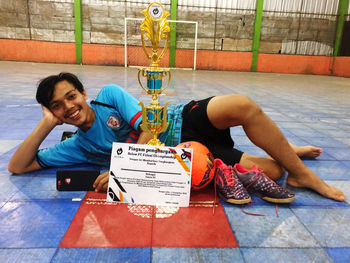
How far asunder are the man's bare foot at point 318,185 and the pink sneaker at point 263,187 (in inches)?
7.5

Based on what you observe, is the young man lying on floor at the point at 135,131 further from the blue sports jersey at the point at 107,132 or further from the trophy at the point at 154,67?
the trophy at the point at 154,67

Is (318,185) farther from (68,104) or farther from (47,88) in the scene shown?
(47,88)

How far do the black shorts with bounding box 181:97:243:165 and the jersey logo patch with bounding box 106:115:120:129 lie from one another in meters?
0.43

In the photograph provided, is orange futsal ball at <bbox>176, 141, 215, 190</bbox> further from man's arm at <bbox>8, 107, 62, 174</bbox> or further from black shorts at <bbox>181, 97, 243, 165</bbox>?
man's arm at <bbox>8, 107, 62, 174</bbox>

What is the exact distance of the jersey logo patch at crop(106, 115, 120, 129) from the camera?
1.71m

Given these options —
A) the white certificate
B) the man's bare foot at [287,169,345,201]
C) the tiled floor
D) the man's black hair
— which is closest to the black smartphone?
the tiled floor

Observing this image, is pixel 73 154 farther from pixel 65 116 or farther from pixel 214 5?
pixel 214 5

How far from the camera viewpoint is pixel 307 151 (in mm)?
2184

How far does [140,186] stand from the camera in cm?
140

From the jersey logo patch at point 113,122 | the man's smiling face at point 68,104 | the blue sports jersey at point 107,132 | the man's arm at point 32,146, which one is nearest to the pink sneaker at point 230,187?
the blue sports jersey at point 107,132

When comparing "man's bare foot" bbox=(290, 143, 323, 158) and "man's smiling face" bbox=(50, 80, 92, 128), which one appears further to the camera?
"man's bare foot" bbox=(290, 143, 323, 158)

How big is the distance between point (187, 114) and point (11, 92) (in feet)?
14.9

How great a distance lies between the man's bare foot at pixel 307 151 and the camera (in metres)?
2.17

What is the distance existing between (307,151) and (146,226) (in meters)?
1.54
